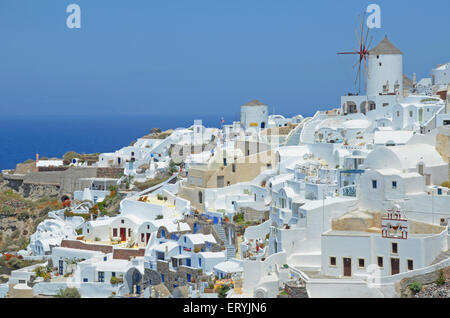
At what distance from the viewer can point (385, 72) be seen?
3616 centimetres

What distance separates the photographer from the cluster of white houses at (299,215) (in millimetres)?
21281

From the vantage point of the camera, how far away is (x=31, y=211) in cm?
3991

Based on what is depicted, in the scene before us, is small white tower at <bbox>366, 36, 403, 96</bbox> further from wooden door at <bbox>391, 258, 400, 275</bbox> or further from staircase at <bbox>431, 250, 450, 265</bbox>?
wooden door at <bbox>391, 258, 400, 275</bbox>

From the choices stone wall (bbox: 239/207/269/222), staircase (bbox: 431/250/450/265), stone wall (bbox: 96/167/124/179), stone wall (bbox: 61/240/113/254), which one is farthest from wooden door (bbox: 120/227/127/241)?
staircase (bbox: 431/250/450/265)

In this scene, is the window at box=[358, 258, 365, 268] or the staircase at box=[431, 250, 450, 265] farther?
the window at box=[358, 258, 365, 268]

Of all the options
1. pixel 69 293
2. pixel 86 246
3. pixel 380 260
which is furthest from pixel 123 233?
pixel 380 260

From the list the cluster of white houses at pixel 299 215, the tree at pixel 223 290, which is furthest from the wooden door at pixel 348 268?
the tree at pixel 223 290

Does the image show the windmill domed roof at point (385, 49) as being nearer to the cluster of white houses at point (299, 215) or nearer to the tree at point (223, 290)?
the cluster of white houses at point (299, 215)

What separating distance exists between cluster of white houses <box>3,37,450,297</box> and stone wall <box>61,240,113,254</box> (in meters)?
0.04

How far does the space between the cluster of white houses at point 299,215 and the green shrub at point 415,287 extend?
0.29 m

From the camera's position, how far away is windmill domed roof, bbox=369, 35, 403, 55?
119 feet

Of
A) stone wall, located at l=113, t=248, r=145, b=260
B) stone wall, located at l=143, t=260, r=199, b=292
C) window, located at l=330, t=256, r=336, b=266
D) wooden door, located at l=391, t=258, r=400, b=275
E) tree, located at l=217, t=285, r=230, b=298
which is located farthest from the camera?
stone wall, located at l=113, t=248, r=145, b=260

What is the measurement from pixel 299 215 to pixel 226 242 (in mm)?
3474
